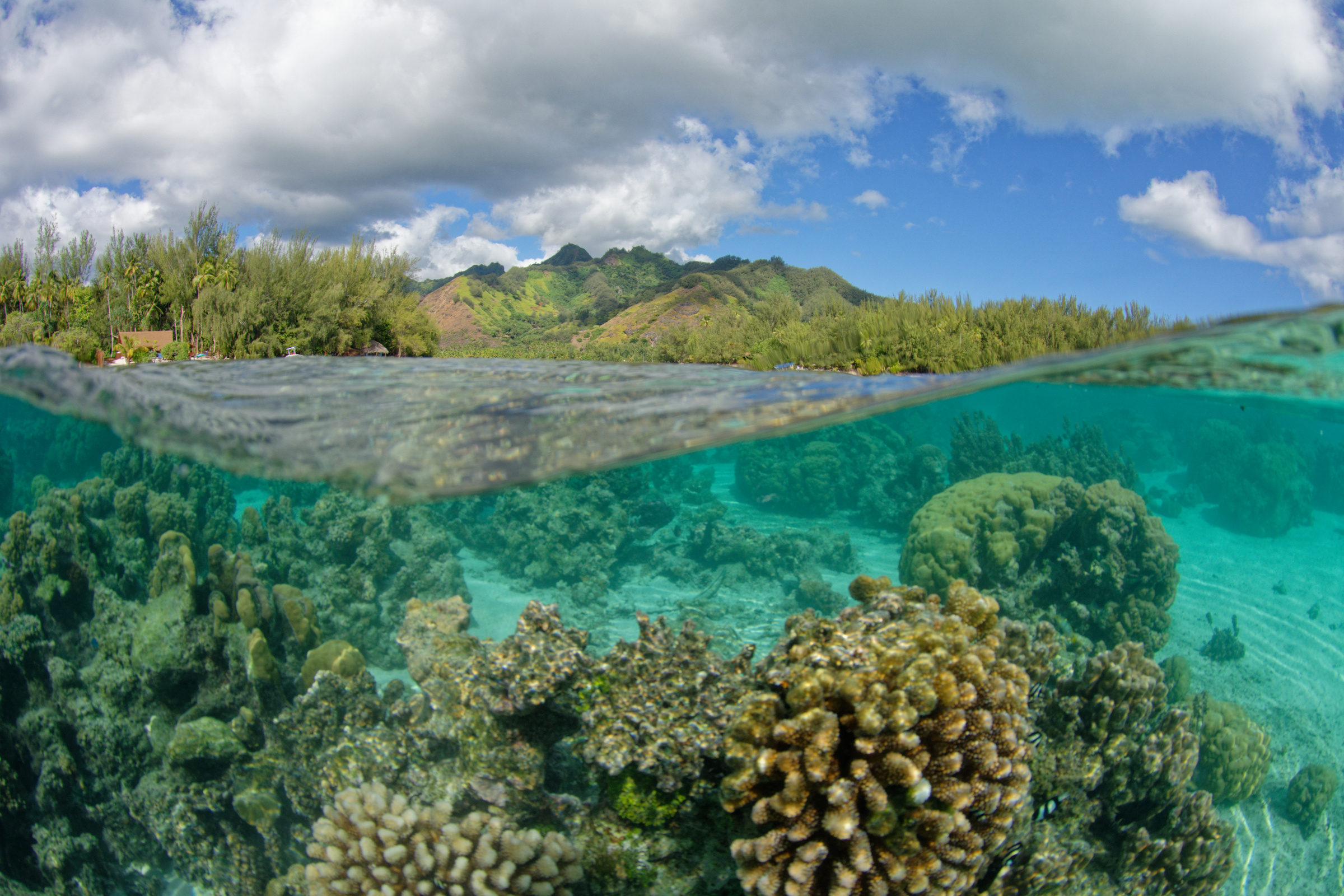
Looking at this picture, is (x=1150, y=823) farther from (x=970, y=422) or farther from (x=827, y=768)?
(x=970, y=422)

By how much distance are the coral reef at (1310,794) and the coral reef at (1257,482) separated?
8.22 feet

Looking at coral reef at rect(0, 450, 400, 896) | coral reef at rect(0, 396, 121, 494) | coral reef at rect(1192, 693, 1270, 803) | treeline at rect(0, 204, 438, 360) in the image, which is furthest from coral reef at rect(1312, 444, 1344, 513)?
treeline at rect(0, 204, 438, 360)

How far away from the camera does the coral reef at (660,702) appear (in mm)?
3939

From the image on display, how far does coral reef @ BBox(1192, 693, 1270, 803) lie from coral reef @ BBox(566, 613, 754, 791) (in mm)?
4630

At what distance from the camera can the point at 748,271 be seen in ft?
187

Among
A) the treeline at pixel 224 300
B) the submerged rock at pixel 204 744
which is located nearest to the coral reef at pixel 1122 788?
the submerged rock at pixel 204 744

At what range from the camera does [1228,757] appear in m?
5.64

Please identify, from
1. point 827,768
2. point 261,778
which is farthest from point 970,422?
point 261,778

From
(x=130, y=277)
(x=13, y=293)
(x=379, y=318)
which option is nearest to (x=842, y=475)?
(x=379, y=318)

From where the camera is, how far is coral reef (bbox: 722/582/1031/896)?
10.6ft

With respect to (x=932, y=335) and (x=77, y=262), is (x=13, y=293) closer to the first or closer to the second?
(x=77, y=262)

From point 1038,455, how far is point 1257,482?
2.52 m

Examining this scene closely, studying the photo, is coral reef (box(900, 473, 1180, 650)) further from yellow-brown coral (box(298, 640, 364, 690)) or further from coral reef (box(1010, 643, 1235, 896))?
yellow-brown coral (box(298, 640, 364, 690))

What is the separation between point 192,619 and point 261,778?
Result: 1.93 m
